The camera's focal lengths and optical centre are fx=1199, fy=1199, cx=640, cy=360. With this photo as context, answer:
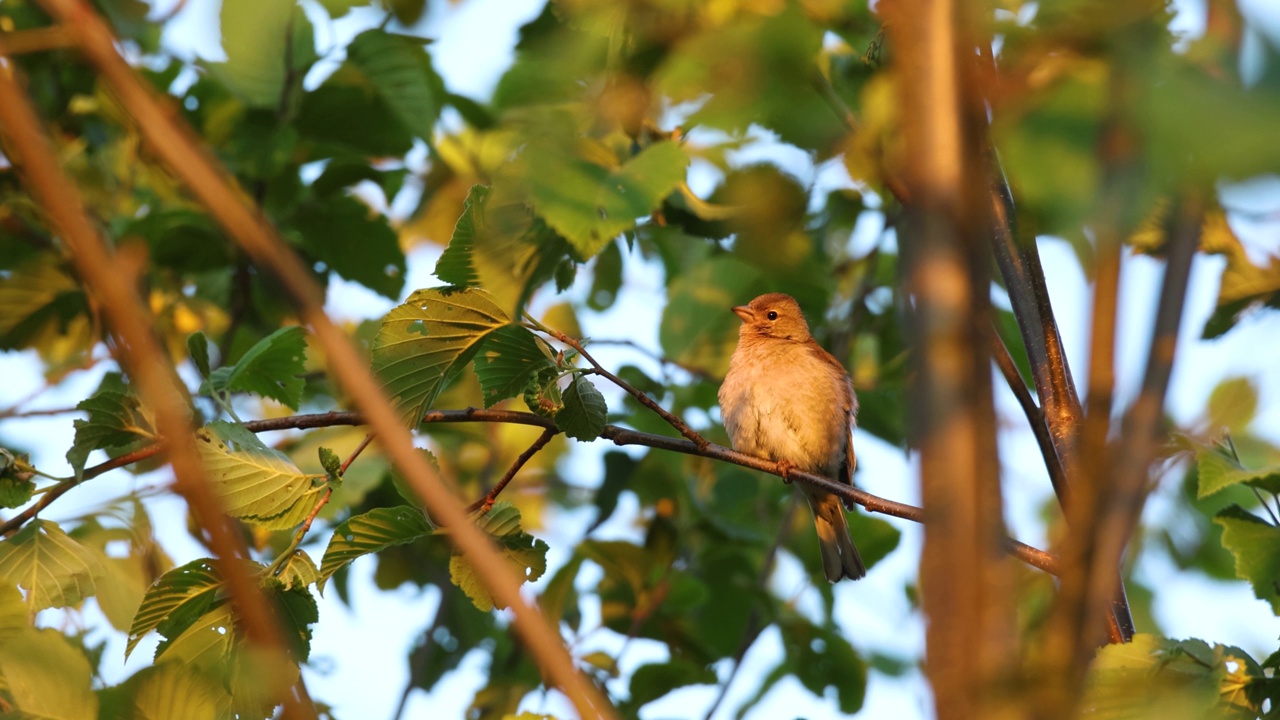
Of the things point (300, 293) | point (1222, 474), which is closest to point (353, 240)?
point (1222, 474)

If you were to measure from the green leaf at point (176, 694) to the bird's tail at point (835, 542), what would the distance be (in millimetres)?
3932

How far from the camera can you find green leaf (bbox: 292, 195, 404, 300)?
19.2 feet

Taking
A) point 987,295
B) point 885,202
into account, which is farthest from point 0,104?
point 885,202

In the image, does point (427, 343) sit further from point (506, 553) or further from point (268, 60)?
point (268, 60)

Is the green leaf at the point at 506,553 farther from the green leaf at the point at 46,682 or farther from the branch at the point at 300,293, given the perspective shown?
the branch at the point at 300,293

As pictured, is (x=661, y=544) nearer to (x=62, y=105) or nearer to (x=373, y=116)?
(x=373, y=116)

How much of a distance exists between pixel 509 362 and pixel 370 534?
2.16 ft

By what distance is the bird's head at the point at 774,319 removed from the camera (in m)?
7.17

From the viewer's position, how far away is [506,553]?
3436 millimetres

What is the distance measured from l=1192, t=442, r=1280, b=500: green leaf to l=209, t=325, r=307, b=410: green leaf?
2.64 metres

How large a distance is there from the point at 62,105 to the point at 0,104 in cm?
554

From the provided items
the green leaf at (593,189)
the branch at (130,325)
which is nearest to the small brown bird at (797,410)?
the green leaf at (593,189)

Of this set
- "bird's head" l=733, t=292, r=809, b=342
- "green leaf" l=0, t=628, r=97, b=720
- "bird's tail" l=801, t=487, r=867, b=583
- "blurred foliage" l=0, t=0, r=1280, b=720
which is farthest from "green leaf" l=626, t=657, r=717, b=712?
Answer: "green leaf" l=0, t=628, r=97, b=720

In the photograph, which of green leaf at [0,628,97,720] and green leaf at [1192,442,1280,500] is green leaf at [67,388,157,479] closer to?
→ green leaf at [0,628,97,720]
